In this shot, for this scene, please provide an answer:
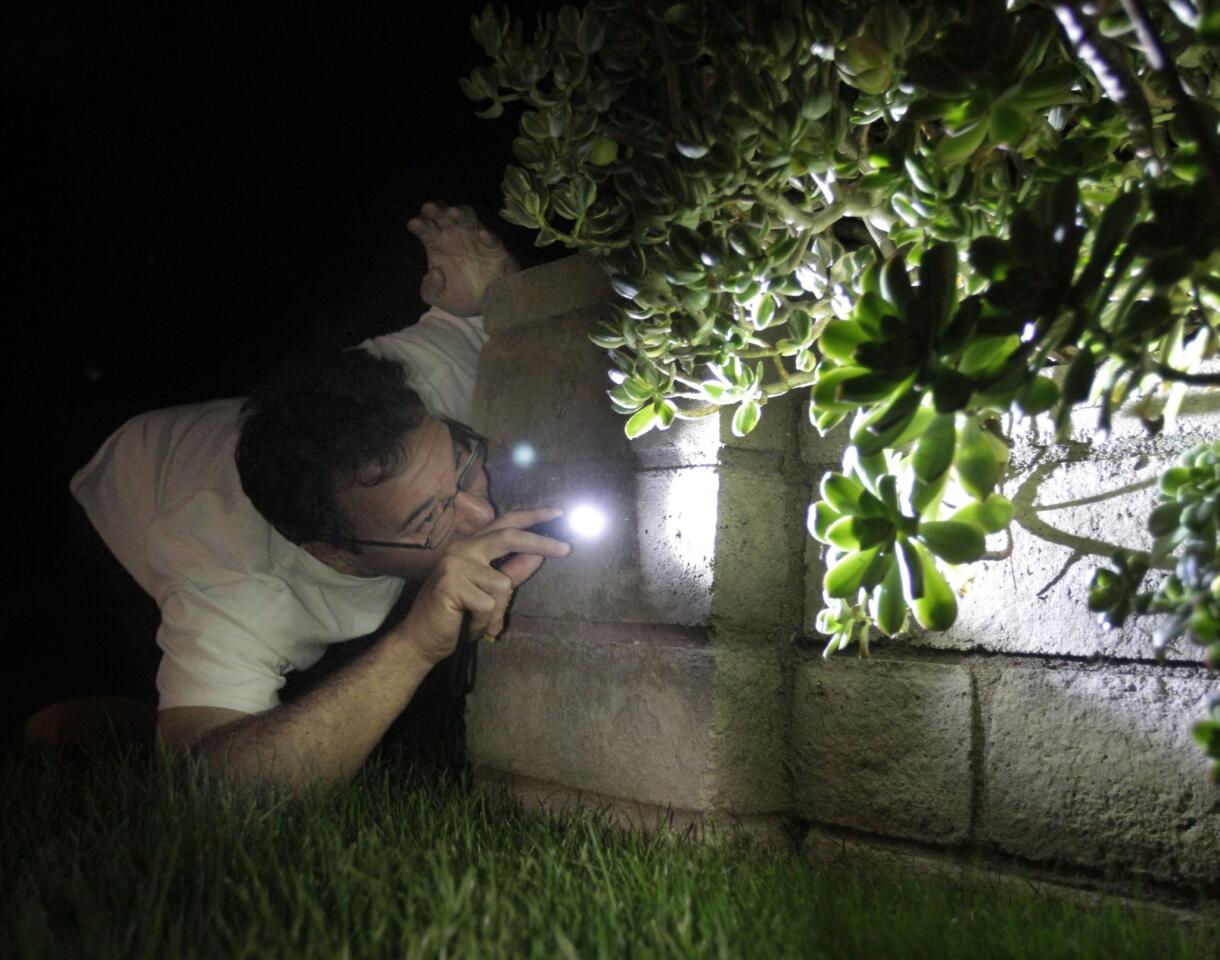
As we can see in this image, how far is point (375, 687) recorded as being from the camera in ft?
7.82

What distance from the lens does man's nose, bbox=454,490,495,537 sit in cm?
241

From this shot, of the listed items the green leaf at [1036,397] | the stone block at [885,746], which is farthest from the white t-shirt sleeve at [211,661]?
the green leaf at [1036,397]

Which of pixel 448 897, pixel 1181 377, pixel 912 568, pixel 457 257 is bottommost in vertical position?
pixel 448 897

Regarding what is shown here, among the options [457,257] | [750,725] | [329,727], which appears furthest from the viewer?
[457,257]

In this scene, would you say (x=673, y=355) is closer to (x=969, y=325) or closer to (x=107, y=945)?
(x=969, y=325)

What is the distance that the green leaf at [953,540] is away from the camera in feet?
3.97

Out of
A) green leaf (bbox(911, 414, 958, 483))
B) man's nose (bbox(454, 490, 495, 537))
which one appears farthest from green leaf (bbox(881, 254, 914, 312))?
man's nose (bbox(454, 490, 495, 537))

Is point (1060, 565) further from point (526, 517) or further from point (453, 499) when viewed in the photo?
point (453, 499)

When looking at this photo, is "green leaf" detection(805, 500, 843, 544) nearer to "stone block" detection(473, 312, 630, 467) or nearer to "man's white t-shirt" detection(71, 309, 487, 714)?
"stone block" detection(473, 312, 630, 467)

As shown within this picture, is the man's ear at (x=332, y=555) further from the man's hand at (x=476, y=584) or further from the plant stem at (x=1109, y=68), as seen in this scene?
the plant stem at (x=1109, y=68)

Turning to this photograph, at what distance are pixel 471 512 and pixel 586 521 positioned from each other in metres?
0.34

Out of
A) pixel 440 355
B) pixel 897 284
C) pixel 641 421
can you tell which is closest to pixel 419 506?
pixel 440 355

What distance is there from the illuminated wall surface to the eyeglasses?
0.05m

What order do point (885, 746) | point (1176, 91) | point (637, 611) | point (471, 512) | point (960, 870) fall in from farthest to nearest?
1. point (471, 512)
2. point (637, 611)
3. point (885, 746)
4. point (960, 870)
5. point (1176, 91)
